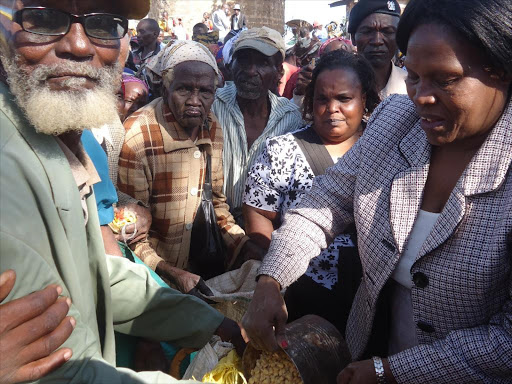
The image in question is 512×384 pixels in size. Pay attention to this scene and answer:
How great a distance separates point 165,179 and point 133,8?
61.3 inches

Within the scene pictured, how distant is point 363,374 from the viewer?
162 centimetres

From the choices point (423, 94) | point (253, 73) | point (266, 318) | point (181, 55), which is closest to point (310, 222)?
point (266, 318)

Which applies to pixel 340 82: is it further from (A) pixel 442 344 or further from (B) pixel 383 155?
(A) pixel 442 344

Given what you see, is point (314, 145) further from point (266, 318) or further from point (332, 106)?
point (266, 318)

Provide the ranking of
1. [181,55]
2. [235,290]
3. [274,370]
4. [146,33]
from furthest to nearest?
[146,33] < [181,55] < [235,290] < [274,370]

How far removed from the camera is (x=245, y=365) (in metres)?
1.88

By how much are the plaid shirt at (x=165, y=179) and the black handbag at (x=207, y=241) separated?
50 mm

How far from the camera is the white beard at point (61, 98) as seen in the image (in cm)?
139

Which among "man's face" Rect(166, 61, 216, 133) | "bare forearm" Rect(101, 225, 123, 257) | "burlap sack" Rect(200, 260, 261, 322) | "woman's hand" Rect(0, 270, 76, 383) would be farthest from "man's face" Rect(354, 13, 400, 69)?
"woman's hand" Rect(0, 270, 76, 383)

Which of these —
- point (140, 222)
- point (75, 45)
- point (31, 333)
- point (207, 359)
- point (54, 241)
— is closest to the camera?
point (31, 333)

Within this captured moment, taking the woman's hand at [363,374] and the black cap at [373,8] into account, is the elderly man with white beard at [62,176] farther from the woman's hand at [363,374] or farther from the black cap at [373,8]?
the black cap at [373,8]

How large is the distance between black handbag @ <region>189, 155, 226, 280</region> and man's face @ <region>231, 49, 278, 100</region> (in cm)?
97

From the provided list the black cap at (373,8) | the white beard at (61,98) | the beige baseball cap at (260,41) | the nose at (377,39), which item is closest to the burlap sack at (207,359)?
the white beard at (61,98)

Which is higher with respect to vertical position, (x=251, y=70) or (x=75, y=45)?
(x=75, y=45)
